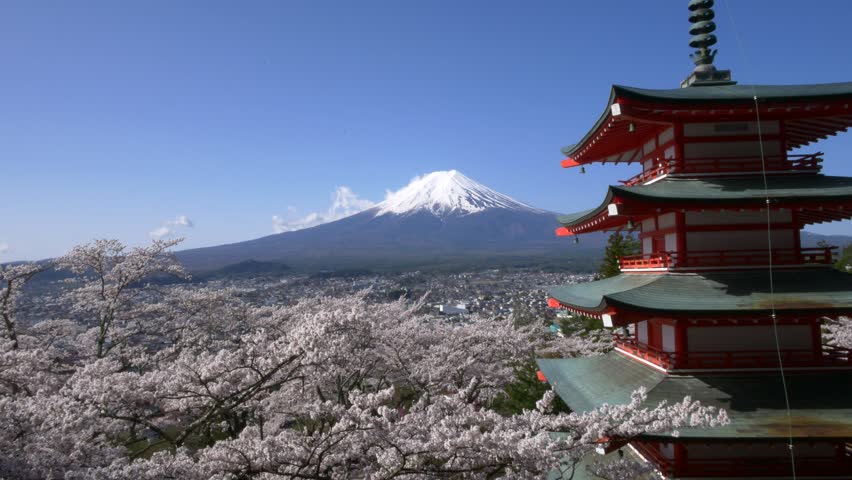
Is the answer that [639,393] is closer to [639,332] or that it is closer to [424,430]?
[424,430]

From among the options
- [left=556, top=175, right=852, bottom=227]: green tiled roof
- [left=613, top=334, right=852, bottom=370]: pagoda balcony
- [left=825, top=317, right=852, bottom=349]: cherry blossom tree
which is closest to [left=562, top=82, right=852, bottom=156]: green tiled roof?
[left=556, top=175, right=852, bottom=227]: green tiled roof

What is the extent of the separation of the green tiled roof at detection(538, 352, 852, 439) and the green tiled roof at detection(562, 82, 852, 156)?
3.73 m

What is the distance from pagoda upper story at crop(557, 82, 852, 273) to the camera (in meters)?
7.01

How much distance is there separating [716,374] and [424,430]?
434cm

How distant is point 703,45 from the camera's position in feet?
29.1

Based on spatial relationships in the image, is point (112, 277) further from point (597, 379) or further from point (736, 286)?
point (736, 286)

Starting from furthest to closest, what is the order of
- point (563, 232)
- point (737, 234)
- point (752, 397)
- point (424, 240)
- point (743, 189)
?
point (424, 240) → point (563, 232) → point (737, 234) → point (743, 189) → point (752, 397)

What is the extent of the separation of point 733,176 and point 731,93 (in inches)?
47.9

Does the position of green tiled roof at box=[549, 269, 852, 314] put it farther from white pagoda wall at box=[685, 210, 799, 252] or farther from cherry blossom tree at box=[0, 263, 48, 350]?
cherry blossom tree at box=[0, 263, 48, 350]

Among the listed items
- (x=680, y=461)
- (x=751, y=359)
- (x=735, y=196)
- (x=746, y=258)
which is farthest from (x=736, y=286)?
(x=680, y=461)

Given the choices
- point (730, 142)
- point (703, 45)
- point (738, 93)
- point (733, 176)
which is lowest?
point (733, 176)

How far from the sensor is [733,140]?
780 centimetres

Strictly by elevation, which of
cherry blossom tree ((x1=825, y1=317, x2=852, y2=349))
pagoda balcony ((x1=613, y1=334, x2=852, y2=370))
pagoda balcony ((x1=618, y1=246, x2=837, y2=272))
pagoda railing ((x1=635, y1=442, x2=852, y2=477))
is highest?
pagoda balcony ((x1=618, y1=246, x2=837, y2=272))

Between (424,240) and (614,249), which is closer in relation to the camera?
(614,249)
